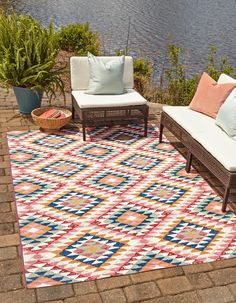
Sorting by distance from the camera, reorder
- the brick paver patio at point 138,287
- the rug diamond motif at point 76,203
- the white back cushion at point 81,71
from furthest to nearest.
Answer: the white back cushion at point 81,71 → the rug diamond motif at point 76,203 → the brick paver patio at point 138,287

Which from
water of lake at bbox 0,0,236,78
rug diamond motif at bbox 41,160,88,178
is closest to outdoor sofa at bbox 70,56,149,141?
rug diamond motif at bbox 41,160,88,178

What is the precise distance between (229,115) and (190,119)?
A: 0.56 meters

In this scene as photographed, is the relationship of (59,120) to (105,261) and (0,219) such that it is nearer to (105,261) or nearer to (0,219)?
(0,219)

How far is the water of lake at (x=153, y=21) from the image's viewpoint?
11.0 metres

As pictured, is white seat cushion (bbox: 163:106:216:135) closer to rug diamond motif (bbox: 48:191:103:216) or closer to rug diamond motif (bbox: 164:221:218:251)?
rug diamond motif (bbox: 164:221:218:251)

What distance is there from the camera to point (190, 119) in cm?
456

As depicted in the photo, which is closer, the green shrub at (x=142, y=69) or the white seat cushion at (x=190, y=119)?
the white seat cushion at (x=190, y=119)

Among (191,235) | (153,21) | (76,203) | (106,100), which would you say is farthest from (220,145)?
(153,21)

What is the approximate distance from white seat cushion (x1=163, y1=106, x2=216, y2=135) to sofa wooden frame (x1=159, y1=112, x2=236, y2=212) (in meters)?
0.05

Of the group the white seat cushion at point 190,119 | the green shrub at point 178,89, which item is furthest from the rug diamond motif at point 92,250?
the green shrub at point 178,89

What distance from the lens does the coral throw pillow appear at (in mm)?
4483

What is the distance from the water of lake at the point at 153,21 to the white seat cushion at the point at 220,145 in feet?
17.1

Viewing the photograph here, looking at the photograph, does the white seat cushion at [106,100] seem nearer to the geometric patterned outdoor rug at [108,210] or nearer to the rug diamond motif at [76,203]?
the geometric patterned outdoor rug at [108,210]

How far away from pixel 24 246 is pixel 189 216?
60.7 inches
